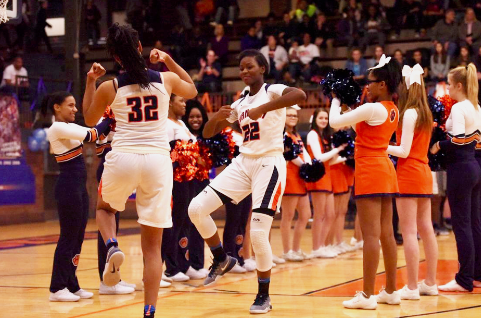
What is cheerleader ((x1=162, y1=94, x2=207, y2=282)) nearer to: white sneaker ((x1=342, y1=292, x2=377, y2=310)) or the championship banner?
white sneaker ((x1=342, y1=292, x2=377, y2=310))

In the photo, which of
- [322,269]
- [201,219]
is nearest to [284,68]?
[322,269]

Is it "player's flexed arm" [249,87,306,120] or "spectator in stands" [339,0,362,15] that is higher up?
"spectator in stands" [339,0,362,15]

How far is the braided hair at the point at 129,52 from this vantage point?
15.0 feet

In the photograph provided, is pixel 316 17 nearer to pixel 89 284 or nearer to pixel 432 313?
pixel 89 284

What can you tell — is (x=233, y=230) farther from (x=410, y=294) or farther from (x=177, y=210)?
Result: (x=410, y=294)

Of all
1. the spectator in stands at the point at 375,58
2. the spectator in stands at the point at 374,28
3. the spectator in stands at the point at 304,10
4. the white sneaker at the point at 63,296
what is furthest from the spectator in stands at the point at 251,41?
the white sneaker at the point at 63,296

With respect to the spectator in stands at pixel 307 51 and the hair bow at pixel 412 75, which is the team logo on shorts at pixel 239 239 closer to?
the hair bow at pixel 412 75

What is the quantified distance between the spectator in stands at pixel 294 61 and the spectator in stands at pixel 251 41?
3.79 ft

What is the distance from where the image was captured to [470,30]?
15.6m

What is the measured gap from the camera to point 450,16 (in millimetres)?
15805

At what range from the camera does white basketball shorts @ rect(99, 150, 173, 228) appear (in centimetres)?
455

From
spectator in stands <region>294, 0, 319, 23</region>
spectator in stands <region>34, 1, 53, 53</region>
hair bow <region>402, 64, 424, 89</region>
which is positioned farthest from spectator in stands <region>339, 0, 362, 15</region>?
hair bow <region>402, 64, 424, 89</region>

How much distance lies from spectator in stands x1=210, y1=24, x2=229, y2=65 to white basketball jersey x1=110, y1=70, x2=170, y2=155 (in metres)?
13.7

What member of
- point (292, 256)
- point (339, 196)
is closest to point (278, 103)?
point (292, 256)
